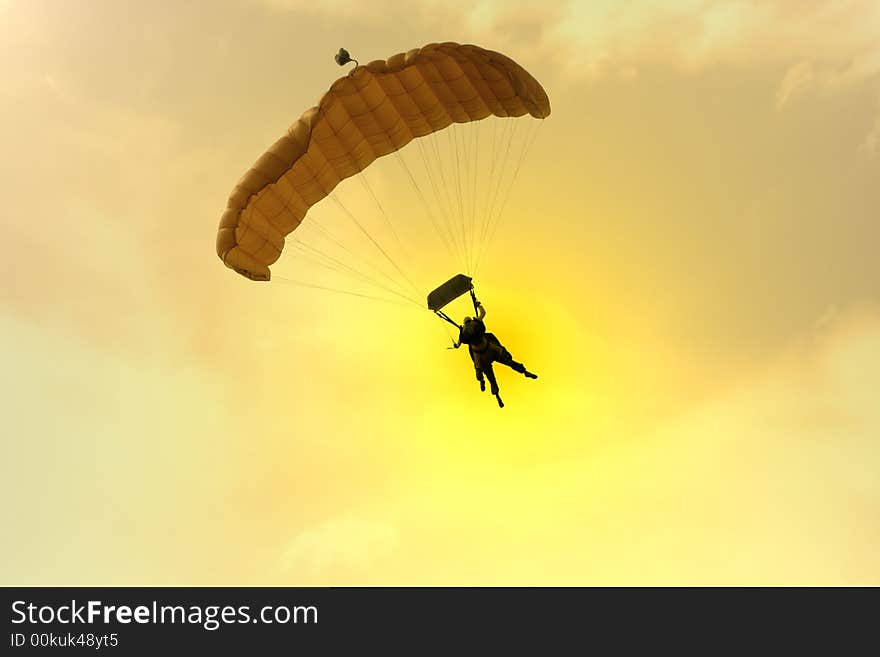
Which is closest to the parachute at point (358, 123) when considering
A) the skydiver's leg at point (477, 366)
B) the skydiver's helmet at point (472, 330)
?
the skydiver's helmet at point (472, 330)

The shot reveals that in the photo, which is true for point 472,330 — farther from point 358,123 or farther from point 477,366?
point 358,123

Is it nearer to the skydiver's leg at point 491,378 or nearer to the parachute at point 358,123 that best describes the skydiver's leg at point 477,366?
the skydiver's leg at point 491,378

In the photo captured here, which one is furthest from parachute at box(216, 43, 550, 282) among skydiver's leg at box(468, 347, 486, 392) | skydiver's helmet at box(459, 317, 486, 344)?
skydiver's leg at box(468, 347, 486, 392)

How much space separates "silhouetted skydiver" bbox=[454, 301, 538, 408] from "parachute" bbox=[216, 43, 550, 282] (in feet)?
15.3

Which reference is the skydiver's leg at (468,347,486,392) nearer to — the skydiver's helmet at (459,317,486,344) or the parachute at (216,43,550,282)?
the skydiver's helmet at (459,317,486,344)

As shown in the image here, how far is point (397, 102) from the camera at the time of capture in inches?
628

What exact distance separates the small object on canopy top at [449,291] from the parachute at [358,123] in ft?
11.6

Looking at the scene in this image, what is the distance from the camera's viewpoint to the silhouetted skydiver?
16.9 meters

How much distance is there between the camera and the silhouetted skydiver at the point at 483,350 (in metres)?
16.9

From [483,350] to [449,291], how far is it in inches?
67.5
